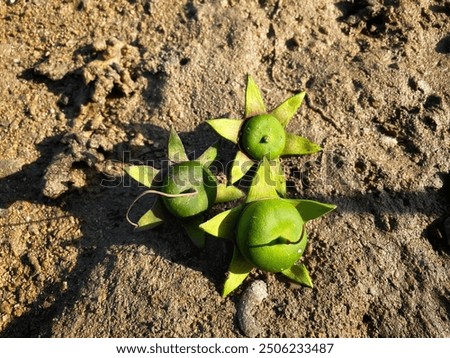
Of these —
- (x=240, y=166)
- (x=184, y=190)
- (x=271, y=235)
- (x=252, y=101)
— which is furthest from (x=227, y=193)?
(x=252, y=101)

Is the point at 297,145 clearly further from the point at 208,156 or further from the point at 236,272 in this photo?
the point at 236,272

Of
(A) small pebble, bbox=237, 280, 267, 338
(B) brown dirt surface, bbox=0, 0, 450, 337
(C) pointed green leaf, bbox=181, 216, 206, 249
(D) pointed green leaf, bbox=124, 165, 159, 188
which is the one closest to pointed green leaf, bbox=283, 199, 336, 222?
(B) brown dirt surface, bbox=0, 0, 450, 337

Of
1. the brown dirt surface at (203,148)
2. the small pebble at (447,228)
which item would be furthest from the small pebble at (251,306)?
the small pebble at (447,228)

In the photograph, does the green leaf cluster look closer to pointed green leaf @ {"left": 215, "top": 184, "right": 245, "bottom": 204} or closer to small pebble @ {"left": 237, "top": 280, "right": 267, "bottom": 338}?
pointed green leaf @ {"left": 215, "top": 184, "right": 245, "bottom": 204}

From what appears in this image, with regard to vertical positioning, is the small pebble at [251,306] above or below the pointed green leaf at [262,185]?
below

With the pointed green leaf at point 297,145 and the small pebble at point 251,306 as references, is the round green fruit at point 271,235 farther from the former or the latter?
the pointed green leaf at point 297,145

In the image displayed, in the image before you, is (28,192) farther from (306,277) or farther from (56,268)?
(306,277)

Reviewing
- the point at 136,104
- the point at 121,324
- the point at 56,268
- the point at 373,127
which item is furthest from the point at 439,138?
the point at 56,268

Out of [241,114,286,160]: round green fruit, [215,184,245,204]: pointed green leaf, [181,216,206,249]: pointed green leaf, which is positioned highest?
[241,114,286,160]: round green fruit
